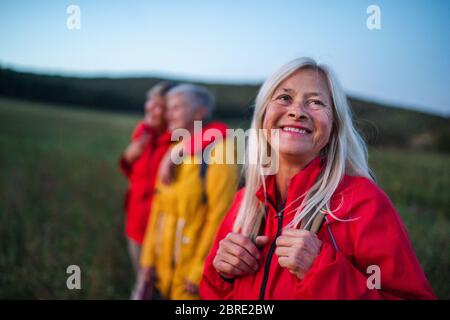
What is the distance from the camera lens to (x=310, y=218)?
4.97ft

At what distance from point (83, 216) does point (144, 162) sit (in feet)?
7.86

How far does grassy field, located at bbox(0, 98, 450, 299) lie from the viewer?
11.8 ft

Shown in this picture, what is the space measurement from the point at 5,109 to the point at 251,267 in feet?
28.3

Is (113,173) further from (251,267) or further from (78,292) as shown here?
(251,267)

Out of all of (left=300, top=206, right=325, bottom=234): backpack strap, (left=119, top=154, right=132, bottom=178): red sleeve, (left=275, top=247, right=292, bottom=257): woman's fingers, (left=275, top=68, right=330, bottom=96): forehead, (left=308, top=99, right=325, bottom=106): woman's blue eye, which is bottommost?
(left=275, top=247, right=292, bottom=257): woman's fingers

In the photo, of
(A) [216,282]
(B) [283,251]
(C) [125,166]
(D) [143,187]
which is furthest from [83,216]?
(B) [283,251]

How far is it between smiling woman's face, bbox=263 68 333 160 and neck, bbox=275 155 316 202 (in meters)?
0.02

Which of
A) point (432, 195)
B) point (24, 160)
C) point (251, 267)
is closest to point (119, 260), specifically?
point (251, 267)

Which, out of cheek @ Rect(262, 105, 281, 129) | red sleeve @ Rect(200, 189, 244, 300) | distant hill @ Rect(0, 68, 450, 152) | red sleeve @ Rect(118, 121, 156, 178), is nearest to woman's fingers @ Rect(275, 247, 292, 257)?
red sleeve @ Rect(200, 189, 244, 300)

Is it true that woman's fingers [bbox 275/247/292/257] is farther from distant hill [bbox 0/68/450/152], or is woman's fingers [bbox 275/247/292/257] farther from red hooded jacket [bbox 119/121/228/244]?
red hooded jacket [bbox 119/121/228/244]

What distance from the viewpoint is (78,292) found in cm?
362

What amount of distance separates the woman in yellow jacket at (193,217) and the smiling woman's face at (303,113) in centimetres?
102

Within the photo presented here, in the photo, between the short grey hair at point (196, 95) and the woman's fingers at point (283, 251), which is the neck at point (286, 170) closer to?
the woman's fingers at point (283, 251)
